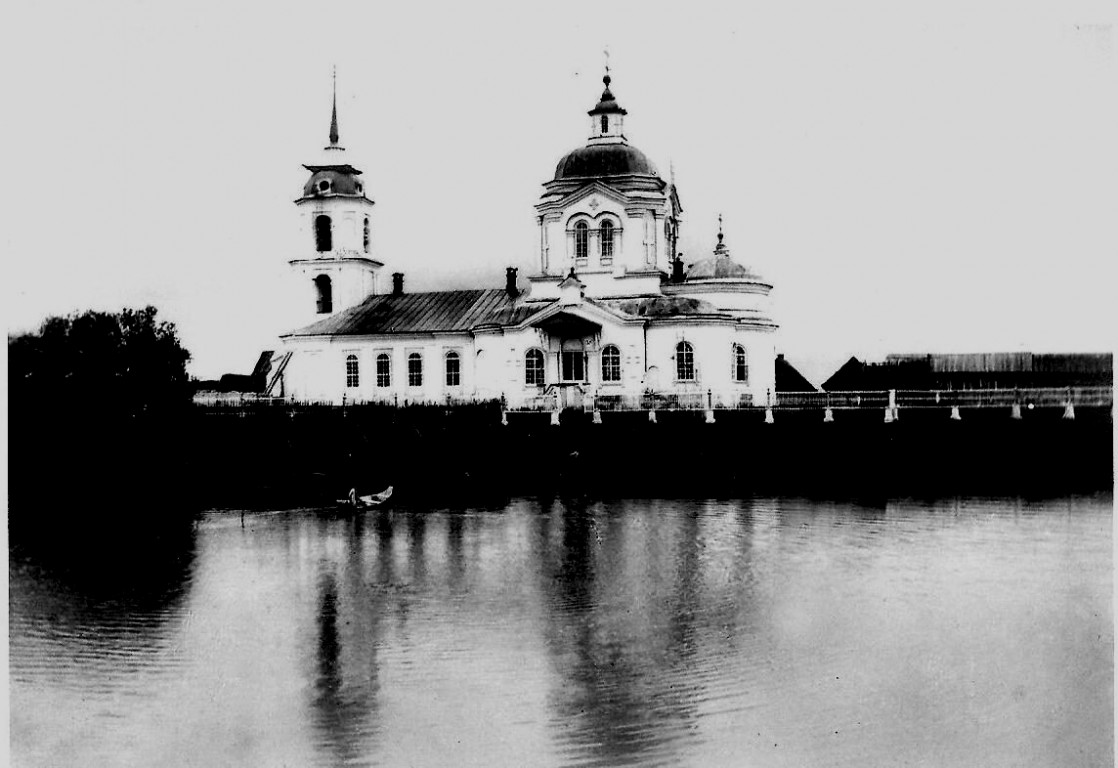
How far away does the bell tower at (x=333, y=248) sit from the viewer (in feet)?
116

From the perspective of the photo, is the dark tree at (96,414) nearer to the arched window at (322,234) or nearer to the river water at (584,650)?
the river water at (584,650)

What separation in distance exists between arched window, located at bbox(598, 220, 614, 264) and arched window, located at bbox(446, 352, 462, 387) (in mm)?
5650

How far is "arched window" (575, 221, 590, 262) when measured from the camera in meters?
35.3

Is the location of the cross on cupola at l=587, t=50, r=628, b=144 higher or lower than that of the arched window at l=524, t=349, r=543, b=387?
higher

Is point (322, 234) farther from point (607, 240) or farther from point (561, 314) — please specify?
point (607, 240)

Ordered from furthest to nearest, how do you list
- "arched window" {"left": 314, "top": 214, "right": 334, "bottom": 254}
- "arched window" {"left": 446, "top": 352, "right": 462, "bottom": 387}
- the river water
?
1. "arched window" {"left": 314, "top": 214, "right": 334, "bottom": 254}
2. "arched window" {"left": 446, "top": 352, "right": 462, "bottom": 387}
3. the river water

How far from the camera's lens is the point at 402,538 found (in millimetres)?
20156

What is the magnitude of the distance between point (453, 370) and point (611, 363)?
558 cm

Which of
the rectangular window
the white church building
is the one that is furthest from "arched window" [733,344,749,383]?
the rectangular window

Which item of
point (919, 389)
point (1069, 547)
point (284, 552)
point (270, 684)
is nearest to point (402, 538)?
point (284, 552)

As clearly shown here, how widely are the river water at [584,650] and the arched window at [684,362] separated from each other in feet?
45.0

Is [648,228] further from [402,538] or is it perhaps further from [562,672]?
[562,672]

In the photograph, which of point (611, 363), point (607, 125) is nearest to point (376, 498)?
point (611, 363)

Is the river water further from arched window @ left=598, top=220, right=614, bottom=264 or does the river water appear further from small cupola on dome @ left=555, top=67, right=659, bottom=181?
small cupola on dome @ left=555, top=67, right=659, bottom=181
